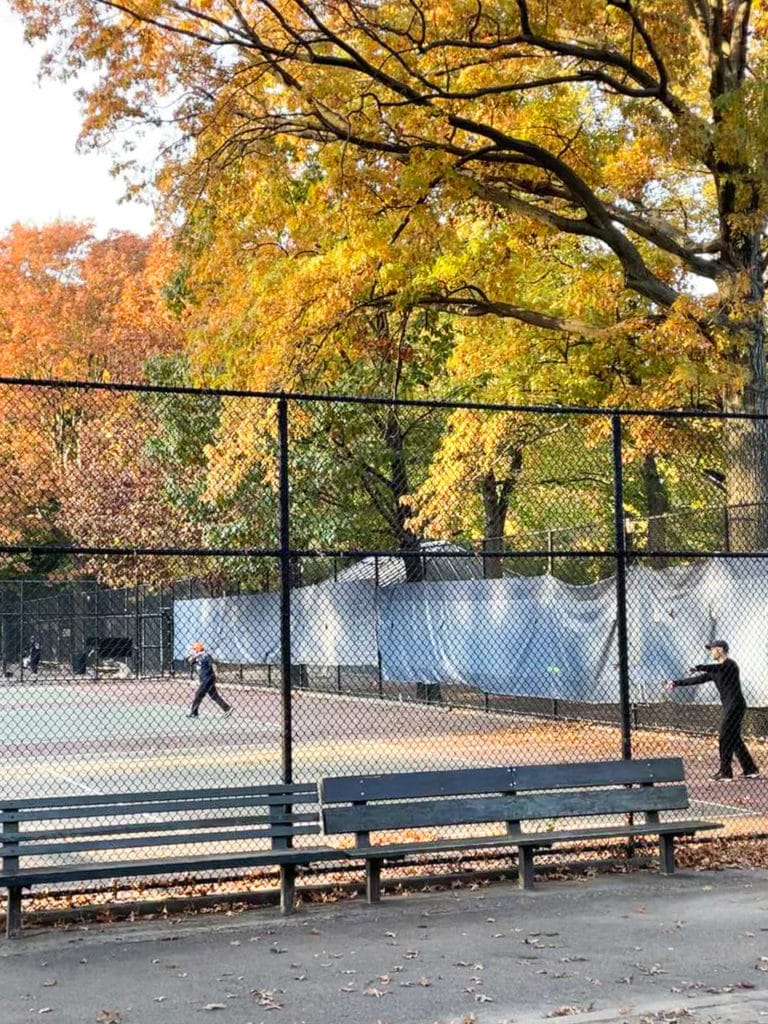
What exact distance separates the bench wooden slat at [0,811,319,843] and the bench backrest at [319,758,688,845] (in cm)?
27

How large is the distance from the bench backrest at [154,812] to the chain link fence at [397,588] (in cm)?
42

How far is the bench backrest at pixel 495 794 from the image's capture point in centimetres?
844

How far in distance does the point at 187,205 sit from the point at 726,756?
9.62 m

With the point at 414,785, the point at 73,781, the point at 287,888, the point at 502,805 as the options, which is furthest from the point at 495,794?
the point at 73,781

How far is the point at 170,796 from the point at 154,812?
0.16m

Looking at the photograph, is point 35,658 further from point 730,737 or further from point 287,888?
point 287,888

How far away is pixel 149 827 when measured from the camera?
7.97m

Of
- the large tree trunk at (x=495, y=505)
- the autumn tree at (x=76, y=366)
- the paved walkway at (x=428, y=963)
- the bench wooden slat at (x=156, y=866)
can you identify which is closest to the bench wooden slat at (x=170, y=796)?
the bench wooden slat at (x=156, y=866)

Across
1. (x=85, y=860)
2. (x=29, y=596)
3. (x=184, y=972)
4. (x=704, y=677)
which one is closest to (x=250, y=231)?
(x=704, y=677)

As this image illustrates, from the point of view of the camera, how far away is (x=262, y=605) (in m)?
25.0

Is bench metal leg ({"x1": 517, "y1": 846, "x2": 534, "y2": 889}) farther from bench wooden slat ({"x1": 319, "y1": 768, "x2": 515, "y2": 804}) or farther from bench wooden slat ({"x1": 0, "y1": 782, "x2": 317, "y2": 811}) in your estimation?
bench wooden slat ({"x1": 0, "y1": 782, "x2": 317, "y2": 811})

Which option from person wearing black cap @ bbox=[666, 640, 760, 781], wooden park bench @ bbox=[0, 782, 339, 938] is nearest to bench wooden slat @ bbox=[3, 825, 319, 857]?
wooden park bench @ bbox=[0, 782, 339, 938]

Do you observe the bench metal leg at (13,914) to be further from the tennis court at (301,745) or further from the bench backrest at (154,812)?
the tennis court at (301,745)

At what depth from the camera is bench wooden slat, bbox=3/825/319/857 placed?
302 inches
